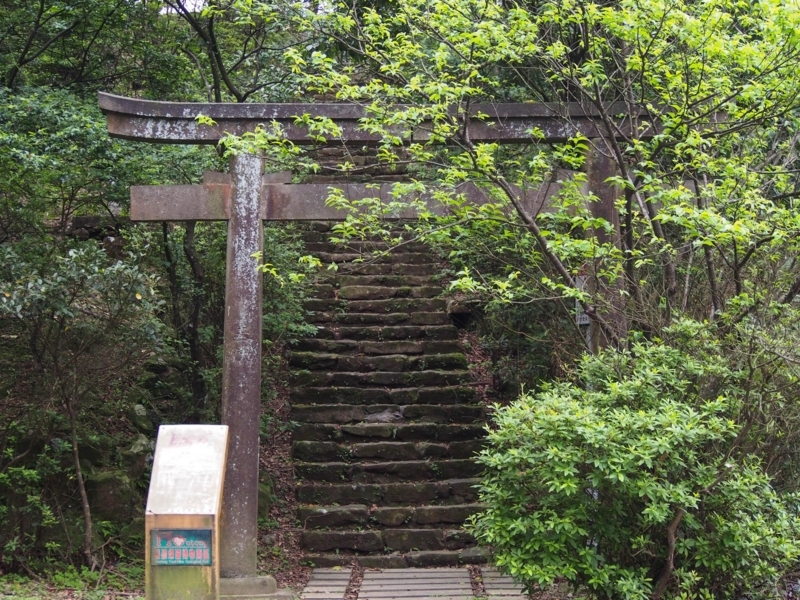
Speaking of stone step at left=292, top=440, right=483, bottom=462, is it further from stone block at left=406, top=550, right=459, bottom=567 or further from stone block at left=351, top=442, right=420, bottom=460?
stone block at left=406, top=550, right=459, bottom=567

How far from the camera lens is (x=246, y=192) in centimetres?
651

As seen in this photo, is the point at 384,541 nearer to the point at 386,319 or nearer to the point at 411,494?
the point at 411,494

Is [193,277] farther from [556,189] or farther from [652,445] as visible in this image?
[652,445]

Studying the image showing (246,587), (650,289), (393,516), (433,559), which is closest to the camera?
(246,587)

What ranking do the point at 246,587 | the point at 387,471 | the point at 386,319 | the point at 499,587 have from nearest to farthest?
the point at 246,587 → the point at 499,587 → the point at 387,471 → the point at 386,319

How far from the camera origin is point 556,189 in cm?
653

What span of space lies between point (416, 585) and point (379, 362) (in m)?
3.61

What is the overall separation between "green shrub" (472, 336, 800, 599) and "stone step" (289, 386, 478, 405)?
14.0 ft

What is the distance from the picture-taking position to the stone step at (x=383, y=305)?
11.0 m

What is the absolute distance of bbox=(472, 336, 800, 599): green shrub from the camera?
4414mm

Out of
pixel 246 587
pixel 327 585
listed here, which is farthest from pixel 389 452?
pixel 246 587

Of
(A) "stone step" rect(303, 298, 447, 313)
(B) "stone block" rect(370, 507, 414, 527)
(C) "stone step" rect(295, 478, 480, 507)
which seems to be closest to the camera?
(B) "stone block" rect(370, 507, 414, 527)

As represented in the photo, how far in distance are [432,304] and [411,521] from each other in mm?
4024

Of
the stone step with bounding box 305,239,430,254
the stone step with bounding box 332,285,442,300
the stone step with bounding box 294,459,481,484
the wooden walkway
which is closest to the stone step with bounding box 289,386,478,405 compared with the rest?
the stone step with bounding box 294,459,481,484
